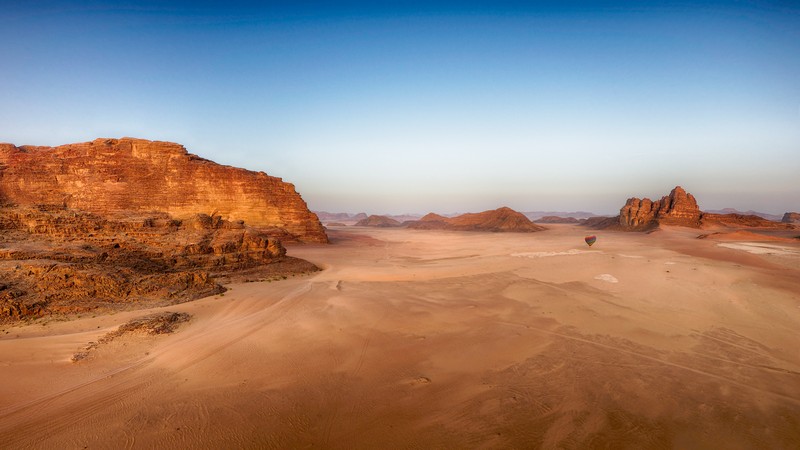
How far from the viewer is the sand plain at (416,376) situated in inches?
170

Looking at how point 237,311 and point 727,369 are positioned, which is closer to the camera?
point 727,369

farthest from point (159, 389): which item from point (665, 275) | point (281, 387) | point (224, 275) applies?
point (665, 275)

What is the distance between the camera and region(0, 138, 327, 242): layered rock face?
29.4 m

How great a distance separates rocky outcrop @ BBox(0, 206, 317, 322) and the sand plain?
1.21 m

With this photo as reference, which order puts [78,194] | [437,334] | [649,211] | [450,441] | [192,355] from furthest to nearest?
[649,211] < [78,194] < [437,334] < [192,355] < [450,441]

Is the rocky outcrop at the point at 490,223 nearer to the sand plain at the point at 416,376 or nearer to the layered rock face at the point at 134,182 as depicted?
the layered rock face at the point at 134,182

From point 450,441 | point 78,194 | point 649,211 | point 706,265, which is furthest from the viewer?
point 649,211

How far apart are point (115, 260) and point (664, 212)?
2658 inches

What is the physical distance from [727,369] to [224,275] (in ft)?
54.1

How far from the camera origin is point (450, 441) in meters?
4.14

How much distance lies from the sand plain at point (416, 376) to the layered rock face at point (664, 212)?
49.2 m

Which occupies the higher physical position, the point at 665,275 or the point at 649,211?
the point at 649,211

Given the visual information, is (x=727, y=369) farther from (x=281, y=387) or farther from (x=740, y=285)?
(x=740, y=285)

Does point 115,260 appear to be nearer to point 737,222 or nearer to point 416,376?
point 416,376
